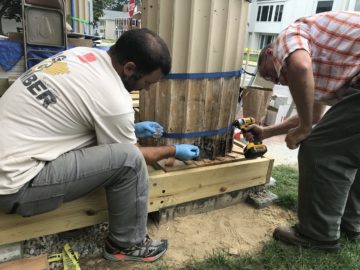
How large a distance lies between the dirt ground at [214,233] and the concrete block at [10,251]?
16.0 inches

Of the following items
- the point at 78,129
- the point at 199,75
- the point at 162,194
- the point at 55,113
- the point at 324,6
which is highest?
the point at 324,6

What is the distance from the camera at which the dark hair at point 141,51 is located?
1.74 metres

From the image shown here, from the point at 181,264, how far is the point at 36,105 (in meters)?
1.39

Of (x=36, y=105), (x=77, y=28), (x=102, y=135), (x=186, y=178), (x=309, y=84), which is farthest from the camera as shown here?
(x=77, y=28)

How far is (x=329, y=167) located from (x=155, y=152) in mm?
1191

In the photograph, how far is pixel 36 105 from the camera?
1.57 m

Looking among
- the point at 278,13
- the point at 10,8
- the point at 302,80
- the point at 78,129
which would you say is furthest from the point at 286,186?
the point at 278,13

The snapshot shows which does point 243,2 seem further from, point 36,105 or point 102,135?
point 36,105

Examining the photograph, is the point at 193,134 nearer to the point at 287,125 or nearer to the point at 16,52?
the point at 287,125

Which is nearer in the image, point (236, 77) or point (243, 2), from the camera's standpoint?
point (243, 2)

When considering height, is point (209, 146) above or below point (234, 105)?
below

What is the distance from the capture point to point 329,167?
6.81ft

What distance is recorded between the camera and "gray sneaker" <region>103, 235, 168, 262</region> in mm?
2041

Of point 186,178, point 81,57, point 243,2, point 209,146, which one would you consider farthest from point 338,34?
point 81,57
